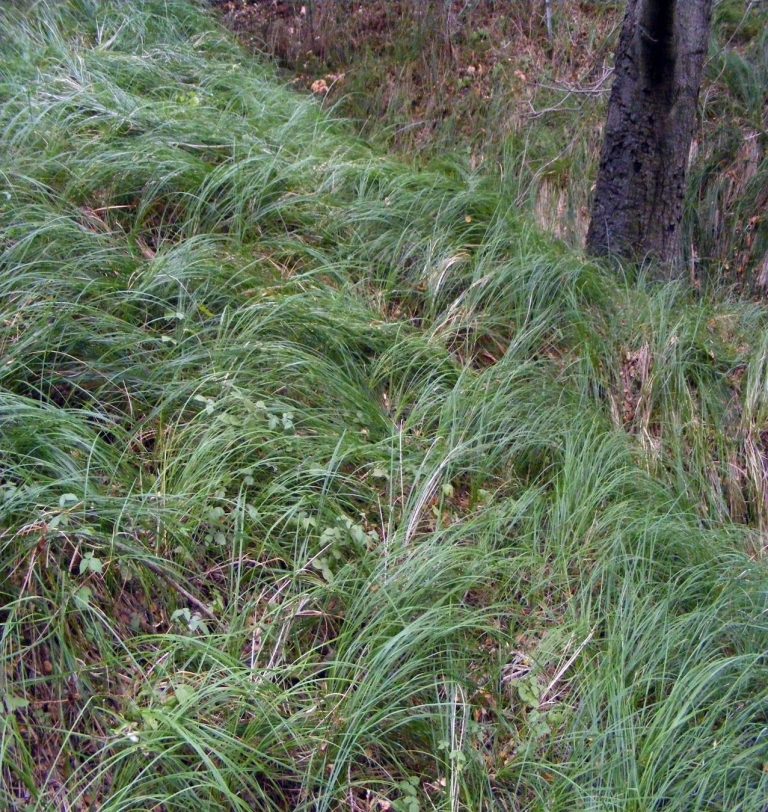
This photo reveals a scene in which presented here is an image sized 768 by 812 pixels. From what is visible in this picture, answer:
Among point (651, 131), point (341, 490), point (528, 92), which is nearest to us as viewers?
point (341, 490)

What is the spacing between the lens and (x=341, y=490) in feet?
10.0

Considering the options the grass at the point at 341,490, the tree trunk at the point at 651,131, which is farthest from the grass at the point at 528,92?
the grass at the point at 341,490

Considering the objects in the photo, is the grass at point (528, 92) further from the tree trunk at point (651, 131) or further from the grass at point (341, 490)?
the grass at point (341, 490)

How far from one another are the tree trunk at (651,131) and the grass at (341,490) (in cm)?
54

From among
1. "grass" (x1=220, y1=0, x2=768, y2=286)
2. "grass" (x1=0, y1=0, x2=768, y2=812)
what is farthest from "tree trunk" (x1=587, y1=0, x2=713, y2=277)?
"grass" (x1=0, y1=0, x2=768, y2=812)

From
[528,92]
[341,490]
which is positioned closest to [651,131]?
[528,92]

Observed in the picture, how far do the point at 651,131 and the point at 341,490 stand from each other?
A: 3186mm

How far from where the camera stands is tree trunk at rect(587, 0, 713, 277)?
4.85m

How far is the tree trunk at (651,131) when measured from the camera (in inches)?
191

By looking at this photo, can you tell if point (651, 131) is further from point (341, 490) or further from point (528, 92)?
point (341, 490)

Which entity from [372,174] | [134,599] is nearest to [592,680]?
[134,599]

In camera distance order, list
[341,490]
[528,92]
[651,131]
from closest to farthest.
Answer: [341,490] < [651,131] < [528,92]

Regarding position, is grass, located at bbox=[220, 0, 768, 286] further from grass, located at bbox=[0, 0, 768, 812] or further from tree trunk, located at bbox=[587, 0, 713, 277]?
grass, located at bbox=[0, 0, 768, 812]

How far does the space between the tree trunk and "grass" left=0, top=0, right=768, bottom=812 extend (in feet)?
1.78
